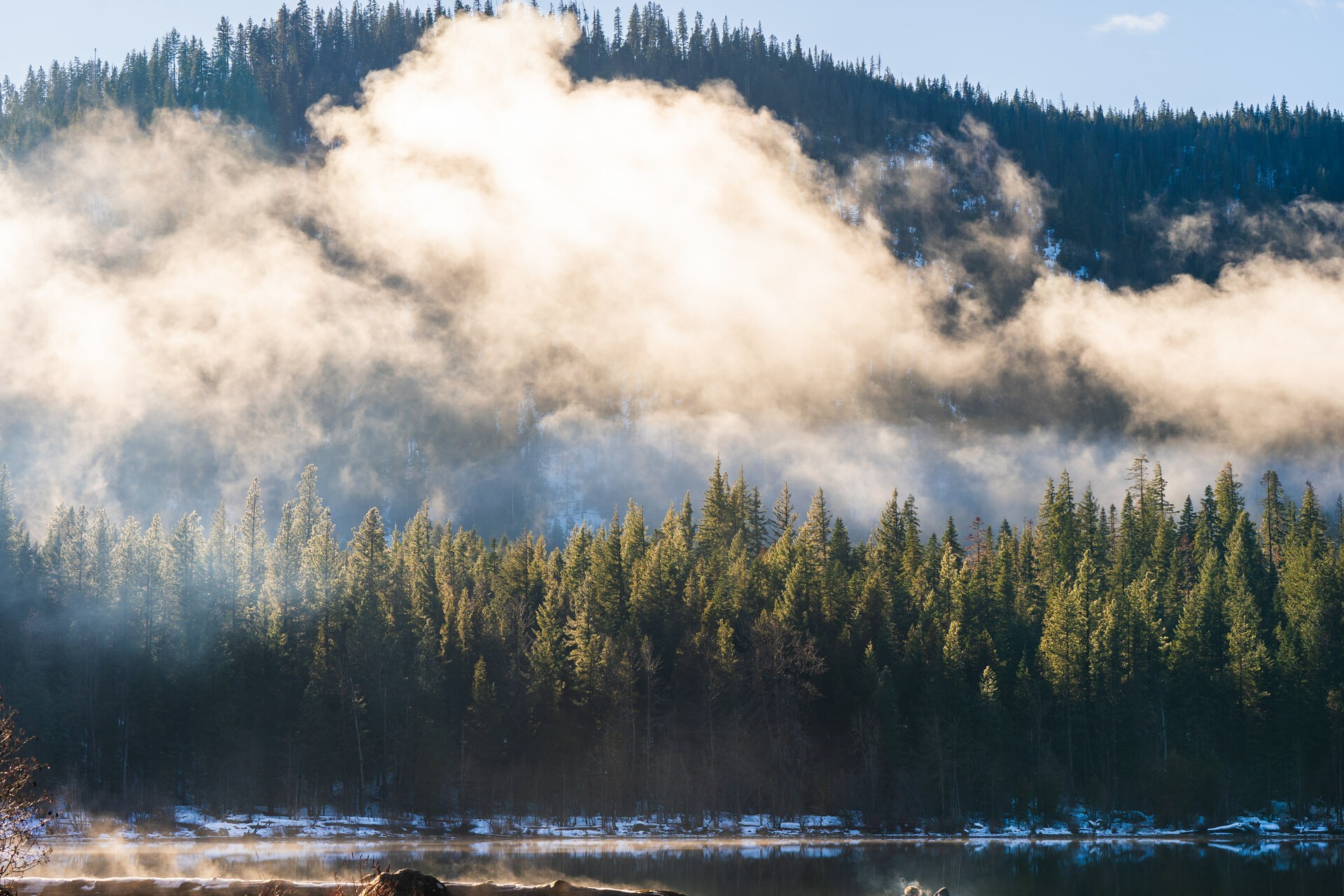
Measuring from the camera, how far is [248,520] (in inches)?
4466

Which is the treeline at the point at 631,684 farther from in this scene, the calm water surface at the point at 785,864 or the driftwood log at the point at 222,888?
the driftwood log at the point at 222,888

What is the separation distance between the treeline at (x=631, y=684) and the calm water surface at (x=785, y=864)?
11541 millimetres

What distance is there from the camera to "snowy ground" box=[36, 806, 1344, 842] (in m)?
89.3

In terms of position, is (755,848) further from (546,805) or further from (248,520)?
(248,520)

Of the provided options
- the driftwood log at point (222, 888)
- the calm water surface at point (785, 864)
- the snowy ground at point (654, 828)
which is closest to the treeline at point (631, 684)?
the snowy ground at point (654, 828)

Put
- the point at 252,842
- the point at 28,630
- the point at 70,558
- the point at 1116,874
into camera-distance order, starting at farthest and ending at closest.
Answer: the point at 70,558, the point at 28,630, the point at 252,842, the point at 1116,874

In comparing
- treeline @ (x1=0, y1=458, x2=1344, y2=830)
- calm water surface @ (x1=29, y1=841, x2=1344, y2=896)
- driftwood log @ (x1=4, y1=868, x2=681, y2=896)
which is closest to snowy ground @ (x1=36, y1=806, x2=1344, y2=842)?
treeline @ (x1=0, y1=458, x2=1344, y2=830)

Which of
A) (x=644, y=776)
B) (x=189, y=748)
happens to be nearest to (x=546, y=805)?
(x=644, y=776)

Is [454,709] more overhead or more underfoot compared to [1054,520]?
more underfoot

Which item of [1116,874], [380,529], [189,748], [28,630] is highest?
[380,529]

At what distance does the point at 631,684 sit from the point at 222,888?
157ft

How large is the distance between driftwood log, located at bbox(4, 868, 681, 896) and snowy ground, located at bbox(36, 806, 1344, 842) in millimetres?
28205

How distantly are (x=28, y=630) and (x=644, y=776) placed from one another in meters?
48.8

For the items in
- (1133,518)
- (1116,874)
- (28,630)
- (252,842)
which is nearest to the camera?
(1116,874)
